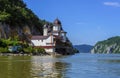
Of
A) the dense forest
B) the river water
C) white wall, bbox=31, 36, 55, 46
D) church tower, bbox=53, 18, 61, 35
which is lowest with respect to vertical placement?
the river water

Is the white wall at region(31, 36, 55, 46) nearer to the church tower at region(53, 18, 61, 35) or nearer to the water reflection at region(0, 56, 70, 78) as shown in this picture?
the church tower at region(53, 18, 61, 35)

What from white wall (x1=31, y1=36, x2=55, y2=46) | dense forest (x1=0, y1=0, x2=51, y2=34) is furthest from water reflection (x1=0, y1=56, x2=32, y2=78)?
white wall (x1=31, y1=36, x2=55, y2=46)

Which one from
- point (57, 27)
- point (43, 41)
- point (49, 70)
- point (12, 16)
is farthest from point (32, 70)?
point (57, 27)

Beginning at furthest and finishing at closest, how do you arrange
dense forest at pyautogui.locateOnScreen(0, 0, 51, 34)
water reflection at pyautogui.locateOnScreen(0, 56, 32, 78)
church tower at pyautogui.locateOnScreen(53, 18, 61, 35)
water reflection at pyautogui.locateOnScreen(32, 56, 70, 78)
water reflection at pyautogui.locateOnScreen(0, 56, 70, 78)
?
church tower at pyautogui.locateOnScreen(53, 18, 61, 35), dense forest at pyautogui.locateOnScreen(0, 0, 51, 34), water reflection at pyautogui.locateOnScreen(32, 56, 70, 78), water reflection at pyautogui.locateOnScreen(0, 56, 70, 78), water reflection at pyautogui.locateOnScreen(0, 56, 32, 78)

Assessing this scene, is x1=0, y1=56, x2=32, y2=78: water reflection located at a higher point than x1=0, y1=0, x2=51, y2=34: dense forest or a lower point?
lower

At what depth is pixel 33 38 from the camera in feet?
545

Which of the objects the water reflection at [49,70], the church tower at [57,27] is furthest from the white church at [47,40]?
the water reflection at [49,70]

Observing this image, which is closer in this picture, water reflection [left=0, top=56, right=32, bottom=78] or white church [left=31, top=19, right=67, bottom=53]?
water reflection [left=0, top=56, right=32, bottom=78]

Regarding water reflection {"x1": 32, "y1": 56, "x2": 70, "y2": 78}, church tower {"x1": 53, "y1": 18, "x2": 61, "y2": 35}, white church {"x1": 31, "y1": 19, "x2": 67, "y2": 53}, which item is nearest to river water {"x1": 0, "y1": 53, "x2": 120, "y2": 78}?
water reflection {"x1": 32, "y1": 56, "x2": 70, "y2": 78}

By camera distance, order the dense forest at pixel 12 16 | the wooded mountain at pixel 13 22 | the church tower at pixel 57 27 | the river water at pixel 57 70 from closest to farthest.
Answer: the river water at pixel 57 70 → the wooded mountain at pixel 13 22 → the dense forest at pixel 12 16 → the church tower at pixel 57 27

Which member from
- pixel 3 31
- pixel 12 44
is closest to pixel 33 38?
pixel 3 31

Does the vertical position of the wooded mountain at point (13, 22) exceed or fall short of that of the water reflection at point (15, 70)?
it exceeds it

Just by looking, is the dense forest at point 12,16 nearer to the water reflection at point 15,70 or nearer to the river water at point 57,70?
the river water at point 57,70

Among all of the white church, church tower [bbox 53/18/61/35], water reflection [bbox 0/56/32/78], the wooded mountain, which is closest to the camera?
water reflection [bbox 0/56/32/78]
